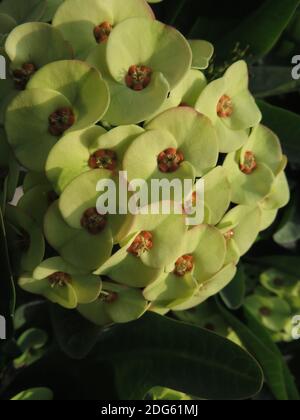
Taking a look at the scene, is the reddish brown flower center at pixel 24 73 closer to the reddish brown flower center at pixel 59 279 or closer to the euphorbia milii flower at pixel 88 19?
the euphorbia milii flower at pixel 88 19

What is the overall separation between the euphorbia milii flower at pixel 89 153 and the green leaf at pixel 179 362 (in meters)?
0.27

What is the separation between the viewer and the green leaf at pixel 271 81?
1112 millimetres

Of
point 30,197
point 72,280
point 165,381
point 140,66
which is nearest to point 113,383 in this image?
point 165,381

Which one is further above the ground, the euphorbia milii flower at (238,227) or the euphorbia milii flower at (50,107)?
the euphorbia milii flower at (50,107)

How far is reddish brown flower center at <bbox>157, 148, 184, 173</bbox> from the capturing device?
0.77 metres

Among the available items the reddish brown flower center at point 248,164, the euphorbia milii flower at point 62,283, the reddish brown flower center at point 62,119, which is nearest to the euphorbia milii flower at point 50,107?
the reddish brown flower center at point 62,119

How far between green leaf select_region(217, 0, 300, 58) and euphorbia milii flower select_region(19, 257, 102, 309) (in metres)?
0.47

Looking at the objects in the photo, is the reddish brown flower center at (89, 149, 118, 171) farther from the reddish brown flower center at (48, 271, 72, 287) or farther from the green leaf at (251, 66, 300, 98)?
the green leaf at (251, 66, 300, 98)

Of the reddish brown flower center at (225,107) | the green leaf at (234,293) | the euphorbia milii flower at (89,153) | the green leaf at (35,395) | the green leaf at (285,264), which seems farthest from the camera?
the green leaf at (285,264)

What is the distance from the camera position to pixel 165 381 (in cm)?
95

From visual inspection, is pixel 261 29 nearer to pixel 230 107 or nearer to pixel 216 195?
pixel 230 107

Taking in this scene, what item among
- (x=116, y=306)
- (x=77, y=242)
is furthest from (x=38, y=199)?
(x=116, y=306)

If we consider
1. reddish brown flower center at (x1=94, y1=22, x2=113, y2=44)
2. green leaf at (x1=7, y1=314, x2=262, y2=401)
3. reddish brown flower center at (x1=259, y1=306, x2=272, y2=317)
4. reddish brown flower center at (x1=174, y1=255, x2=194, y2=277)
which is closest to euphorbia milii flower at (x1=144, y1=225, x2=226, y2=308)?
reddish brown flower center at (x1=174, y1=255, x2=194, y2=277)

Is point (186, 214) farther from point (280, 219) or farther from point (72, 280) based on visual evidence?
point (280, 219)
